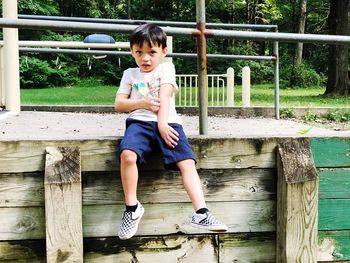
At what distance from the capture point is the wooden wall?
2.36 meters

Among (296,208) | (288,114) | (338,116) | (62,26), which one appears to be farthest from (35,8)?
(296,208)

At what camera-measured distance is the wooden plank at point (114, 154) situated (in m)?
2.34

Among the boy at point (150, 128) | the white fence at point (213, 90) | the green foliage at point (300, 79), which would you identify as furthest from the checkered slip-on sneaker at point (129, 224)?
the green foliage at point (300, 79)

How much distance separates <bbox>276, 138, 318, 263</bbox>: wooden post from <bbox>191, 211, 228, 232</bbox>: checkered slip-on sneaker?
0.36 metres

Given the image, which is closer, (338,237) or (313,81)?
(338,237)

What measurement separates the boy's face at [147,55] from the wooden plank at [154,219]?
0.63 metres

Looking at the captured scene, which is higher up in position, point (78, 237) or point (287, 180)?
point (287, 180)

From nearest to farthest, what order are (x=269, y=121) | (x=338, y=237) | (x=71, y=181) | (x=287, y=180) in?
1. (x=71, y=181)
2. (x=287, y=180)
3. (x=338, y=237)
4. (x=269, y=121)

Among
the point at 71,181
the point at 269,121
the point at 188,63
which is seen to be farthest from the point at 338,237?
the point at 188,63

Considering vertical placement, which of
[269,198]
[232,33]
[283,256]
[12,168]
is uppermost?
[232,33]

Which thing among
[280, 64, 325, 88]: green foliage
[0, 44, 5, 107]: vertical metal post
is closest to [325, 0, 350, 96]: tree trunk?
[280, 64, 325, 88]: green foliage

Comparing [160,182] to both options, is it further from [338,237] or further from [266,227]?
[338,237]

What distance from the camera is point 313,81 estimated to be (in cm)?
2584

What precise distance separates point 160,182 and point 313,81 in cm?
2448
